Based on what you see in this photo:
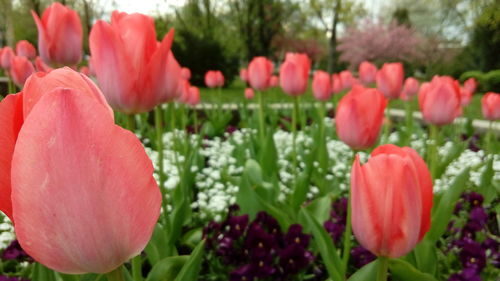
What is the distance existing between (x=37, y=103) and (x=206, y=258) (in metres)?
1.69

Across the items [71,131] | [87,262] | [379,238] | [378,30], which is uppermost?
[378,30]

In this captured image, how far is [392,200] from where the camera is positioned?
2.52ft

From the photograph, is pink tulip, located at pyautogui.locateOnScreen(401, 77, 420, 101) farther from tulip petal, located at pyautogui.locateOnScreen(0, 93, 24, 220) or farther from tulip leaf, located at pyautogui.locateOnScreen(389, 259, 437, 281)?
tulip petal, located at pyautogui.locateOnScreen(0, 93, 24, 220)

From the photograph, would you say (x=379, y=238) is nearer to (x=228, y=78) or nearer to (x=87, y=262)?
(x=87, y=262)

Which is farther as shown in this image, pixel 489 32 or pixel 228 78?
pixel 489 32

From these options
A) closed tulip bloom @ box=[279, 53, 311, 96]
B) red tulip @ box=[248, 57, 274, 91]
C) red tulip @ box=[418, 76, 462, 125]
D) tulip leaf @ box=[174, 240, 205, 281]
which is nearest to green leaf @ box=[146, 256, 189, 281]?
tulip leaf @ box=[174, 240, 205, 281]

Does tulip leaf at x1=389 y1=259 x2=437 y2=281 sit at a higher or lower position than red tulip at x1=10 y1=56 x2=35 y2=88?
lower

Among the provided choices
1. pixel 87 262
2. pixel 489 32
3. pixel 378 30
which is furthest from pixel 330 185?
pixel 378 30

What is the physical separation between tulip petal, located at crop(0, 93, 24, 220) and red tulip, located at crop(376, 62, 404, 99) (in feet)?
8.65

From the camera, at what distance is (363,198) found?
0.79 m

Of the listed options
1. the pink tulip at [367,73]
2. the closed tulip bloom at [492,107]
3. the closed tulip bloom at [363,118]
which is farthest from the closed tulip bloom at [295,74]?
the pink tulip at [367,73]

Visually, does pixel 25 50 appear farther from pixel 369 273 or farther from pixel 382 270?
pixel 382 270

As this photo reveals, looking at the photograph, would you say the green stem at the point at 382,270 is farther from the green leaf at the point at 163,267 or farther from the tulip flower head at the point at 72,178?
the green leaf at the point at 163,267

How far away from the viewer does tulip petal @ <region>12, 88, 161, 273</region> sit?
411mm
